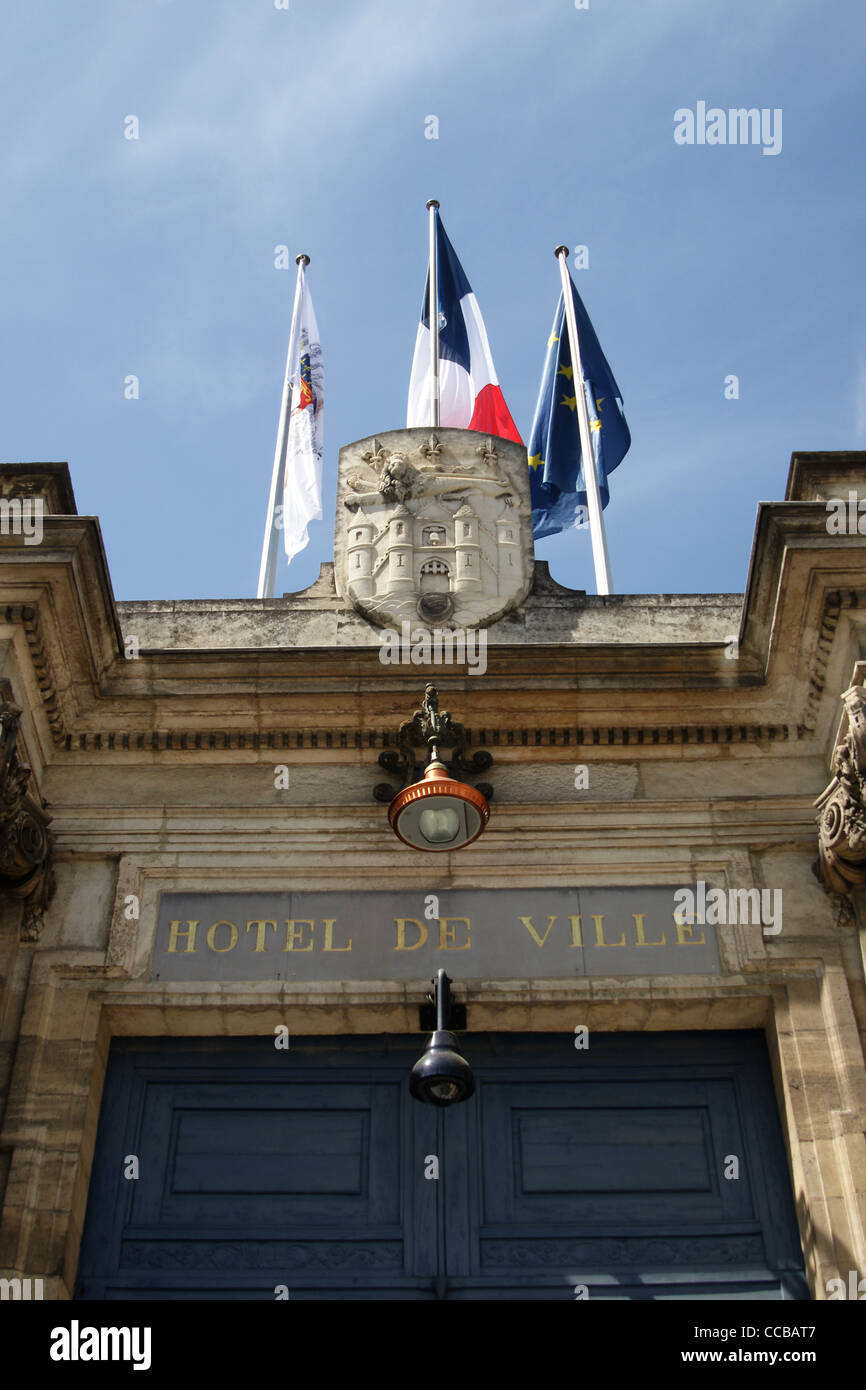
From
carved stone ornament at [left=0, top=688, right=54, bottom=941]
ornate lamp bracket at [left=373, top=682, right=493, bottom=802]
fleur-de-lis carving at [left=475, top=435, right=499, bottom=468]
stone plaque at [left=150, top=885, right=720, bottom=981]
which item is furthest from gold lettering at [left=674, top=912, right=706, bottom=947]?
fleur-de-lis carving at [left=475, top=435, right=499, bottom=468]

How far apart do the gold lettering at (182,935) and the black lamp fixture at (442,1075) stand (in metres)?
1.90

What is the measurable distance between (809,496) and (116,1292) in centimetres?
598

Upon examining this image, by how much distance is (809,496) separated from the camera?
9.48 meters

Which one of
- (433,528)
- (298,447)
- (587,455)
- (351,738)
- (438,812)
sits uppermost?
(298,447)

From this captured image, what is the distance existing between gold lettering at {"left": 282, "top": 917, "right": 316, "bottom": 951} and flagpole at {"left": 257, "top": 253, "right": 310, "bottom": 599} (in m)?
3.41

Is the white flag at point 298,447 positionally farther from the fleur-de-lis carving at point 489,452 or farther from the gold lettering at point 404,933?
the gold lettering at point 404,933

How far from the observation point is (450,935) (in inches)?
348

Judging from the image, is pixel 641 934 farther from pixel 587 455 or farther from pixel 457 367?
pixel 457 367

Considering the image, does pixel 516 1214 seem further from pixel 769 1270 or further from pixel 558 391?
pixel 558 391

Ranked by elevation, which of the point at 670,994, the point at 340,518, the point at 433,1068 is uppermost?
the point at 340,518

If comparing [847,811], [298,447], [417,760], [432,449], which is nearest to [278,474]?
[298,447]

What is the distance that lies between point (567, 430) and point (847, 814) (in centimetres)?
779

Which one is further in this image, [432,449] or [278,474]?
[278,474]
